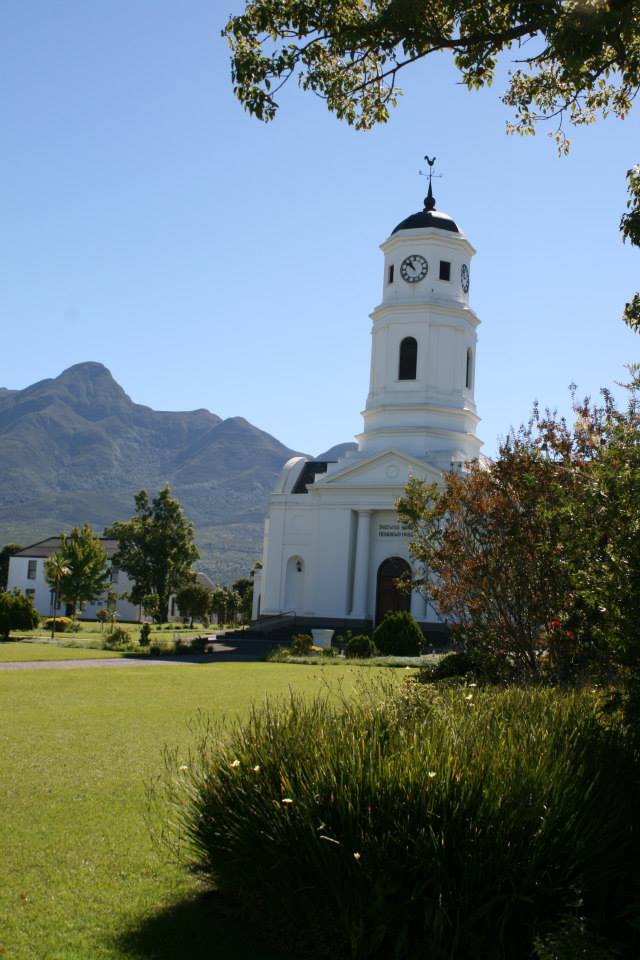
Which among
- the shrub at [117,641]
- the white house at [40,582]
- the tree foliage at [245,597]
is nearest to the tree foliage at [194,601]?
the tree foliage at [245,597]

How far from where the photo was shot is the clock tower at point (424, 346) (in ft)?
161

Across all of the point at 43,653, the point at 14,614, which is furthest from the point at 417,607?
the point at 43,653

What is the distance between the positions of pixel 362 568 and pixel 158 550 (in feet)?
80.1

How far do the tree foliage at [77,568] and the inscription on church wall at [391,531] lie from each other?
17.4 metres

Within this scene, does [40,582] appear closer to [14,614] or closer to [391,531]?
[14,614]

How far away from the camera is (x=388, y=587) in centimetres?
4803

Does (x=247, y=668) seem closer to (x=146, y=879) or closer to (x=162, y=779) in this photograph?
(x=162, y=779)

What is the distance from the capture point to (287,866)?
5855 millimetres

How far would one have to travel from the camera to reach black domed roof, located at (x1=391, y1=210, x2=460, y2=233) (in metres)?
50.5

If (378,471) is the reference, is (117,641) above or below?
below

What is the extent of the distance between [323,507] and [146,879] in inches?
1665

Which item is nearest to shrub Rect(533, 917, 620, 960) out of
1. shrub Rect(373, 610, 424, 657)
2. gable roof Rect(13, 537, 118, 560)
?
shrub Rect(373, 610, 424, 657)

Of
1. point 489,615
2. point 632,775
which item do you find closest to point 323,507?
point 489,615

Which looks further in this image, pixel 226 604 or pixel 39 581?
pixel 39 581
